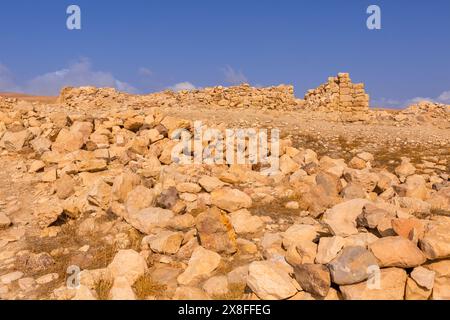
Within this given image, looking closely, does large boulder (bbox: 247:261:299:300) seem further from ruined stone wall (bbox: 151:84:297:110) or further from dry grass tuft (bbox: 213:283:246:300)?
ruined stone wall (bbox: 151:84:297:110)

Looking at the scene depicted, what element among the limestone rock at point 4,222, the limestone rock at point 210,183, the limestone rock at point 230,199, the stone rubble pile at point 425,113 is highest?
the stone rubble pile at point 425,113

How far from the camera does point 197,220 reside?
565 cm

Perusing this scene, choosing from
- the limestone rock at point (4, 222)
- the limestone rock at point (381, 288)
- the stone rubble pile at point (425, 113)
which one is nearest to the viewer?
the limestone rock at point (381, 288)

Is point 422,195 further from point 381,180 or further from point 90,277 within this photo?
point 90,277

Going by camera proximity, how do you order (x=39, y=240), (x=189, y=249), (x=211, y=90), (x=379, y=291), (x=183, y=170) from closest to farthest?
1. (x=379, y=291)
2. (x=189, y=249)
3. (x=39, y=240)
4. (x=183, y=170)
5. (x=211, y=90)

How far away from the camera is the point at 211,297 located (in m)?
4.43

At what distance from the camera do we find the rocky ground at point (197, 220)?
4320 millimetres

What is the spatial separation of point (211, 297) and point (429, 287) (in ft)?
7.49

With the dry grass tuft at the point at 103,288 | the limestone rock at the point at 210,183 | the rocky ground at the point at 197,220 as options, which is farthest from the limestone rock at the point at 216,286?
the limestone rock at the point at 210,183

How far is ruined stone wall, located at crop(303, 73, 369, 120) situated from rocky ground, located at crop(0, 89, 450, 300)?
6.72 metres

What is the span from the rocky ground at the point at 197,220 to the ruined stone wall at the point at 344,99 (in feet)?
22.0

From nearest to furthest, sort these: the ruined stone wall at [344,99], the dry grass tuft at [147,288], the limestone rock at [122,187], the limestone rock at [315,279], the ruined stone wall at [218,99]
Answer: the limestone rock at [315,279], the dry grass tuft at [147,288], the limestone rock at [122,187], the ruined stone wall at [344,99], the ruined stone wall at [218,99]

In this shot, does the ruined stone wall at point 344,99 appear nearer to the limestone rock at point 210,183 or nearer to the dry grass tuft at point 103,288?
the limestone rock at point 210,183
